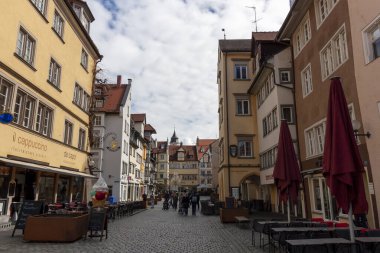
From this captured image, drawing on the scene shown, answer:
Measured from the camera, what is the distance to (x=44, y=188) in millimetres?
19359

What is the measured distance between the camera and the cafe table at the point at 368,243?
701cm

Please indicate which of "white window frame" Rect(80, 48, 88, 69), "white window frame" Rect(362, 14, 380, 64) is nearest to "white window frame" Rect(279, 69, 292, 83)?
"white window frame" Rect(362, 14, 380, 64)

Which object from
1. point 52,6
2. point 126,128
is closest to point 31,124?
point 52,6

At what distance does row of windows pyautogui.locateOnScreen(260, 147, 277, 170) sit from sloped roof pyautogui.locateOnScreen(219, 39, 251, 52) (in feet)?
→ 37.7

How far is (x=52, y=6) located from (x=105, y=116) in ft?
82.4

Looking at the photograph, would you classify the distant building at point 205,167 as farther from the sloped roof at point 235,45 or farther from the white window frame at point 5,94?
the white window frame at point 5,94

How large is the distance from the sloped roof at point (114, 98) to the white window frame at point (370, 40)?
34208 millimetres

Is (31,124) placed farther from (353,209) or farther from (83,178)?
(353,209)

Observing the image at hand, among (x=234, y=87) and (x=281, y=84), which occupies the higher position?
(x=234, y=87)

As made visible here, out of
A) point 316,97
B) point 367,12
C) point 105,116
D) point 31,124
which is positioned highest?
point 105,116

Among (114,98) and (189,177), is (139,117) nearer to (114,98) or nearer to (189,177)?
(114,98)

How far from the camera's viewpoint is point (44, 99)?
1794cm

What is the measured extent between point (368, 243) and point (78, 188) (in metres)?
22.2

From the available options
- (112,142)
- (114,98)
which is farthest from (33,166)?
(114,98)
